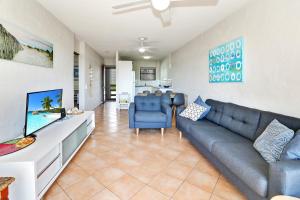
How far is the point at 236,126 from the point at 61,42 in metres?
3.70

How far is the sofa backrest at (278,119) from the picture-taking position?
1649mm

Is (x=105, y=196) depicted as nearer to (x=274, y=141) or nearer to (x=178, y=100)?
(x=274, y=141)

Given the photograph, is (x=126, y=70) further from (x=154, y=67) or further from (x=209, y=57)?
(x=209, y=57)

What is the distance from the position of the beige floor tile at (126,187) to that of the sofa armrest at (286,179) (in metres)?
1.26

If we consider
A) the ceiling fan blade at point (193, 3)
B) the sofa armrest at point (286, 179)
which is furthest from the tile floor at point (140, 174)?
the ceiling fan blade at point (193, 3)

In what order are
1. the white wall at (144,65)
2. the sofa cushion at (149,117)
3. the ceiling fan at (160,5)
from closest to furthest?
the ceiling fan at (160,5), the sofa cushion at (149,117), the white wall at (144,65)

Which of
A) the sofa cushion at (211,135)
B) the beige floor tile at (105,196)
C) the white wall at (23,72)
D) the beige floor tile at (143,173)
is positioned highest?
the white wall at (23,72)

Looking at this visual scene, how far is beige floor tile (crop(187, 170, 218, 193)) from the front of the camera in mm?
1829

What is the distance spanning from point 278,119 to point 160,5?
5.84ft

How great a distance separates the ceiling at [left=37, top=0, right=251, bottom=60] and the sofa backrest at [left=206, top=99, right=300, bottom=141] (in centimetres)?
168

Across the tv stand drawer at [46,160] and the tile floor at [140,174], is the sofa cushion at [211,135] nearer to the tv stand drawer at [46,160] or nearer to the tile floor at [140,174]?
the tile floor at [140,174]

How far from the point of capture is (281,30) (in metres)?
A: 2.02

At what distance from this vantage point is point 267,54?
2225 mm

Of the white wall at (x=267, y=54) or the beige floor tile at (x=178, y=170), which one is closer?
the white wall at (x=267, y=54)
